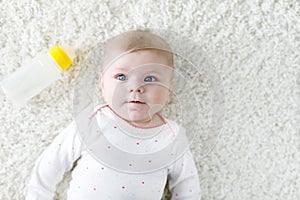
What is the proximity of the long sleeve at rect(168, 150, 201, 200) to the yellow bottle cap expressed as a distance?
1.05ft

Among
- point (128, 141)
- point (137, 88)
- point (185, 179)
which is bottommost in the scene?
point (185, 179)

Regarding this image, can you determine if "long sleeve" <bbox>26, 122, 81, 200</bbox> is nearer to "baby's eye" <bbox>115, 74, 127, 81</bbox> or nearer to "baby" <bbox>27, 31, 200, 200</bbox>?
"baby" <bbox>27, 31, 200, 200</bbox>

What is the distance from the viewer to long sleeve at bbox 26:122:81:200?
3.24 ft

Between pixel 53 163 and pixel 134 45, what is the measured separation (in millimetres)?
310

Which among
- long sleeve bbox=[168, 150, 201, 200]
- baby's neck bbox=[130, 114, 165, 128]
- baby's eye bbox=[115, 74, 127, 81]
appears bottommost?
long sleeve bbox=[168, 150, 201, 200]

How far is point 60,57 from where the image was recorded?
97 centimetres

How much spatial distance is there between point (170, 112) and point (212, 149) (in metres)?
0.13

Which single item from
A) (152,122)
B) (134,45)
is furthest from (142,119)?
(134,45)

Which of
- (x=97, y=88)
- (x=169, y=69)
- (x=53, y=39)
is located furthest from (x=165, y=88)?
(x=53, y=39)

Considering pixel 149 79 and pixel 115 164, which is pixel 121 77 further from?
pixel 115 164

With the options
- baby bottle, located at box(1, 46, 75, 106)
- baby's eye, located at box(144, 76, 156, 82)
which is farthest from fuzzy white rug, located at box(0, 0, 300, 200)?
baby's eye, located at box(144, 76, 156, 82)

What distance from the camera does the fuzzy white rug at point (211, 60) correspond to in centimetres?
102

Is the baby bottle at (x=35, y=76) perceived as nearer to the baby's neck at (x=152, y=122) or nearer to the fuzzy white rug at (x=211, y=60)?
the fuzzy white rug at (x=211, y=60)

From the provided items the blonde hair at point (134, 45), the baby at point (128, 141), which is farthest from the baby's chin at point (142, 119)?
the blonde hair at point (134, 45)
